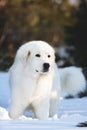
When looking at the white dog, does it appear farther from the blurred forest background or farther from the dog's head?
the blurred forest background

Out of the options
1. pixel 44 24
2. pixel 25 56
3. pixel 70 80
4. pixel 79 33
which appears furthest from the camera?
pixel 44 24

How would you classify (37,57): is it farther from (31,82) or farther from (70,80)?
(70,80)

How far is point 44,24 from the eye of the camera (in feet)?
147

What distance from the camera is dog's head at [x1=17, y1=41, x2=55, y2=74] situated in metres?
9.20

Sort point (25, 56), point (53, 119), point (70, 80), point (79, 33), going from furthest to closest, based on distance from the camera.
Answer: point (79, 33), point (70, 80), point (25, 56), point (53, 119)

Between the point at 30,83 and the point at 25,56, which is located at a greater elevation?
the point at 25,56

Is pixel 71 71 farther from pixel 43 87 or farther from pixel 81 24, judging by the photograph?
pixel 81 24

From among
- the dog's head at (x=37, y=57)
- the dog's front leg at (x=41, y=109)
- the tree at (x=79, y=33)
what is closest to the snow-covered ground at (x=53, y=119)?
the dog's front leg at (x=41, y=109)

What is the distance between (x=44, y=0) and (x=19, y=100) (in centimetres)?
3437

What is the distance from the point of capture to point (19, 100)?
957 cm

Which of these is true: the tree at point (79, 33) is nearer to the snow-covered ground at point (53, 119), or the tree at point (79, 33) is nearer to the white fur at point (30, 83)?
the snow-covered ground at point (53, 119)

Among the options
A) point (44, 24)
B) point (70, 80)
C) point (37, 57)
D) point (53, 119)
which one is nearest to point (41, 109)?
point (37, 57)

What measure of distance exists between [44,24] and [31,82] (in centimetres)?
3551

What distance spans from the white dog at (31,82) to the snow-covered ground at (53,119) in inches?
8.6
